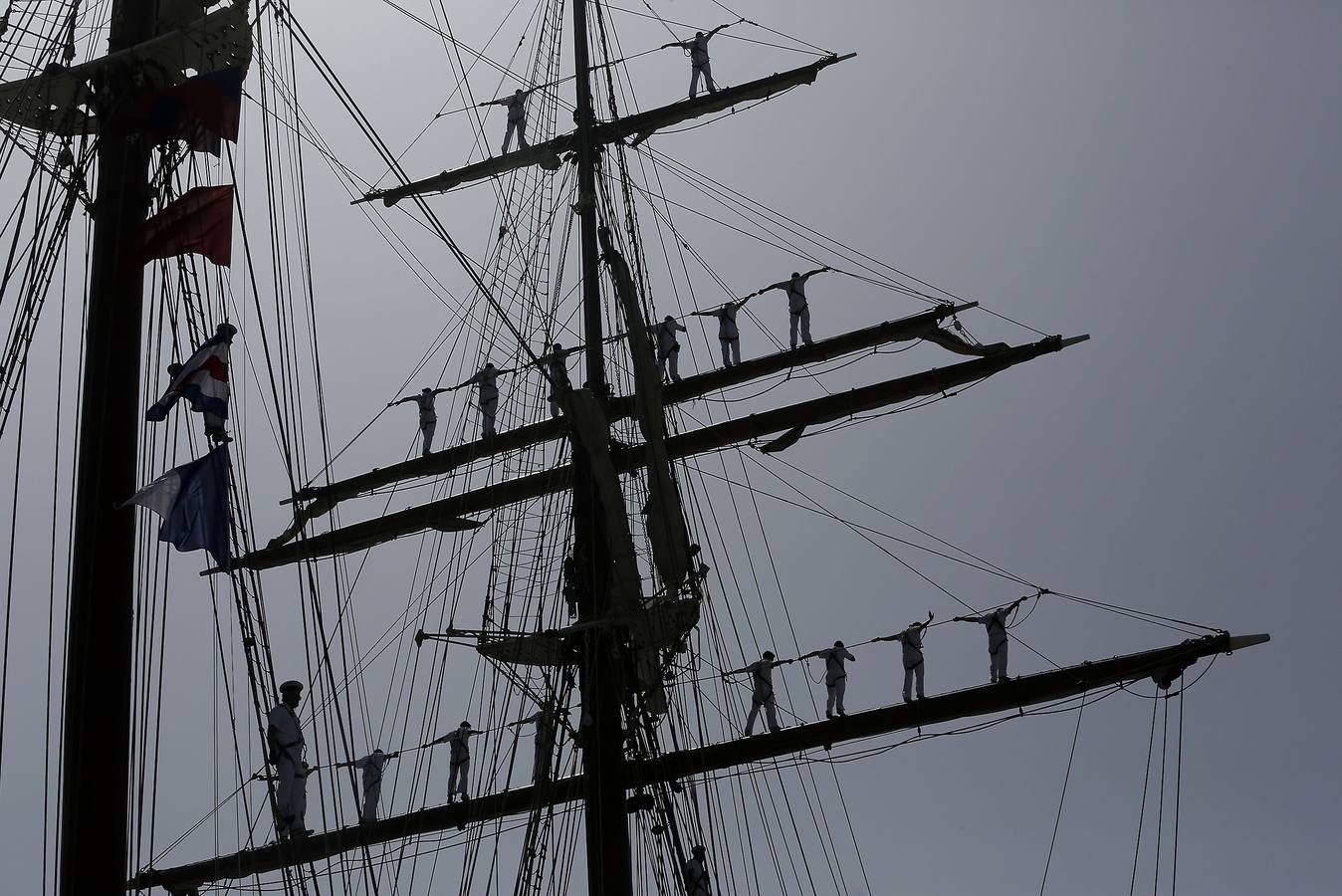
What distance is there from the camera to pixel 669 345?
22.6m

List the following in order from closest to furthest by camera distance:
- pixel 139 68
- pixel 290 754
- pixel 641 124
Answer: pixel 139 68, pixel 290 754, pixel 641 124

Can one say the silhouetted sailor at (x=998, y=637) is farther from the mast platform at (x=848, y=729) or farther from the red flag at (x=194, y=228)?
the red flag at (x=194, y=228)

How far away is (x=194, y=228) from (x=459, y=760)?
44.7ft

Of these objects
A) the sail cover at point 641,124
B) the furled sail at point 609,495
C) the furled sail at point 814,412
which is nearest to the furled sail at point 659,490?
the furled sail at point 609,495

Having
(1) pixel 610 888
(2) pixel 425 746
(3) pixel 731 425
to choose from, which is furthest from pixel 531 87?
(1) pixel 610 888

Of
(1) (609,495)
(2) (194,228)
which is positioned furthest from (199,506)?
(1) (609,495)

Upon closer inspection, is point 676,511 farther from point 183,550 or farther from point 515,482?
point 183,550

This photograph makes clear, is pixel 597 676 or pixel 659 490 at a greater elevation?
pixel 659 490

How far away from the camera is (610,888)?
54.9 feet

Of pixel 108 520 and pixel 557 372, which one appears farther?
pixel 557 372

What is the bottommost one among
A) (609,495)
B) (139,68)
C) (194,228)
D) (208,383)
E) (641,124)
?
(208,383)

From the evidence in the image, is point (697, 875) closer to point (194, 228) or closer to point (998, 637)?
point (998, 637)

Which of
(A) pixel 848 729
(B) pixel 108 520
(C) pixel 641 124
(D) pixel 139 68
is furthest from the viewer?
(C) pixel 641 124

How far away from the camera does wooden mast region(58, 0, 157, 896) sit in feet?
23.1
